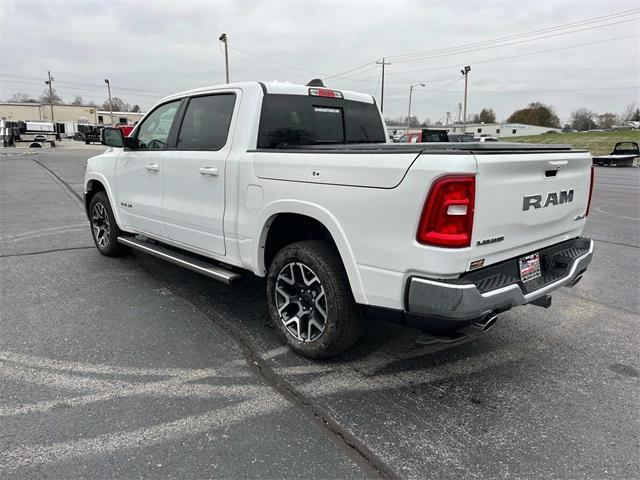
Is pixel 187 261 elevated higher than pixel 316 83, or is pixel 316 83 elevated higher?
pixel 316 83

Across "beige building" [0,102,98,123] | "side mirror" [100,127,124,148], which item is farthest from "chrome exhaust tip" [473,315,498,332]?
"beige building" [0,102,98,123]

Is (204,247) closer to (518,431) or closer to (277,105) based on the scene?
(277,105)

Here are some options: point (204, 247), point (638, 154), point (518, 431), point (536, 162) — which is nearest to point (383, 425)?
point (518, 431)

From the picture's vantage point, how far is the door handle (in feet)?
13.0

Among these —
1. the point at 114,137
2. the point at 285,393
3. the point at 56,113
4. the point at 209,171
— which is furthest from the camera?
the point at 56,113

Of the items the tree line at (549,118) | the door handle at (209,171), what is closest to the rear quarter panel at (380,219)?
the door handle at (209,171)

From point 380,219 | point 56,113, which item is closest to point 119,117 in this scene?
point 56,113

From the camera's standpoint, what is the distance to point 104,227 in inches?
244

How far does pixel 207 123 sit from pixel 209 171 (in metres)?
0.55

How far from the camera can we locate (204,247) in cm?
428

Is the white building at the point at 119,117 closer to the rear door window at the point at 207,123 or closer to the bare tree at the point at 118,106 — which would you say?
the bare tree at the point at 118,106

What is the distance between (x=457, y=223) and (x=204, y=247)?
2.47 m

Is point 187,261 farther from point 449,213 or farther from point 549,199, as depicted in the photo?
point 549,199

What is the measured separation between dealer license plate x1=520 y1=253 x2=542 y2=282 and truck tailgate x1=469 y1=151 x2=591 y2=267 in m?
0.06
